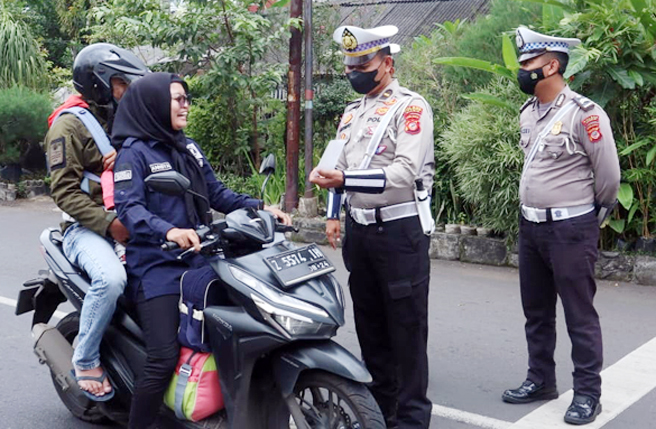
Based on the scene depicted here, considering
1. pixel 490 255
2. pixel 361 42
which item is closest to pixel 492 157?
pixel 490 255

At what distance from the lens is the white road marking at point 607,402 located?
4.60 m

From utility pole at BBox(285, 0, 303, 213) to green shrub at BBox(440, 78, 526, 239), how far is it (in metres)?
2.13

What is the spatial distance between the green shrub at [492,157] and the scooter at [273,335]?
167 inches

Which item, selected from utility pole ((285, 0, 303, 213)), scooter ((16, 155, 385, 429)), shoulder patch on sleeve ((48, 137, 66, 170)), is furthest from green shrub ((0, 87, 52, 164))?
scooter ((16, 155, 385, 429))

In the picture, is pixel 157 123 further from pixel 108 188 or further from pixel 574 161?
pixel 574 161

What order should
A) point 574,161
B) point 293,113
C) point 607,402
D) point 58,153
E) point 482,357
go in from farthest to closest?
point 293,113
point 482,357
point 607,402
point 574,161
point 58,153

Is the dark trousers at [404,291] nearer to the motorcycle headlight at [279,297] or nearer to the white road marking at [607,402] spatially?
the white road marking at [607,402]

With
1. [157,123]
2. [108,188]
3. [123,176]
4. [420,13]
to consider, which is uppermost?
[420,13]

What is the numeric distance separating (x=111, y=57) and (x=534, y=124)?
7.59ft

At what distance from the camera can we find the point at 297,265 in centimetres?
366

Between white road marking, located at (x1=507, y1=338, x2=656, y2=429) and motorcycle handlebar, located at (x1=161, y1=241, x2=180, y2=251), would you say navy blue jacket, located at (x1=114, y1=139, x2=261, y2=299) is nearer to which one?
motorcycle handlebar, located at (x1=161, y1=241, x2=180, y2=251)

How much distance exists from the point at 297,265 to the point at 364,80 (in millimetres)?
1084

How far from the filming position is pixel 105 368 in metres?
4.21

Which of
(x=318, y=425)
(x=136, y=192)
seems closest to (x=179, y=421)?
(x=318, y=425)
